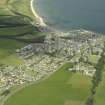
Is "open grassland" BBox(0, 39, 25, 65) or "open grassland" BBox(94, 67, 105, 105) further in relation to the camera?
"open grassland" BBox(0, 39, 25, 65)

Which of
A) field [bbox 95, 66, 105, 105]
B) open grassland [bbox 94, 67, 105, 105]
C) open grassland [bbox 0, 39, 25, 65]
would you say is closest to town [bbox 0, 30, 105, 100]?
open grassland [bbox 0, 39, 25, 65]

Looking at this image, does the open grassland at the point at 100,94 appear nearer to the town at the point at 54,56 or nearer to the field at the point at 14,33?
the town at the point at 54,56

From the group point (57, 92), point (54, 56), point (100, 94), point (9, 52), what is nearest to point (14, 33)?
point (9, 52)

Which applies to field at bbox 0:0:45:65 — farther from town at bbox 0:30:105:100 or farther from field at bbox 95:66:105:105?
field at bbox 95:66:105:105

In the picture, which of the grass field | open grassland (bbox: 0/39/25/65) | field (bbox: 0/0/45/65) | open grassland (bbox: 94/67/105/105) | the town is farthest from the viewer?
field (bbox: 0/0/45/65)

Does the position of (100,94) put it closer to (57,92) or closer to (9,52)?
(57,92)

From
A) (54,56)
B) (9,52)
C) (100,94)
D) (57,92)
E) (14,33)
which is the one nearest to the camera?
(100,94)

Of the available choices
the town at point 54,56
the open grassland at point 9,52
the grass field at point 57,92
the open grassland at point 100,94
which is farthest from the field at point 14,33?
the open grassland at point 100,94

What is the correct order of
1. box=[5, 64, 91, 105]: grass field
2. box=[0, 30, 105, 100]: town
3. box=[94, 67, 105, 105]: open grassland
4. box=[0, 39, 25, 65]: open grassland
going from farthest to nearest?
box=[0, 39, 25, 65]: open grassland < box=[0, 30, 105, 100]: town < box=[5, 64, 91, 105]: grass field < box=[94, 67, 105, 105]: open grassland

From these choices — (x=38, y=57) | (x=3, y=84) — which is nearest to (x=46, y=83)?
(x=3, y=84)

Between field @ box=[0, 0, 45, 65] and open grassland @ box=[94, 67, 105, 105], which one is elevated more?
field @ box=[0, 0, 45, 65]
